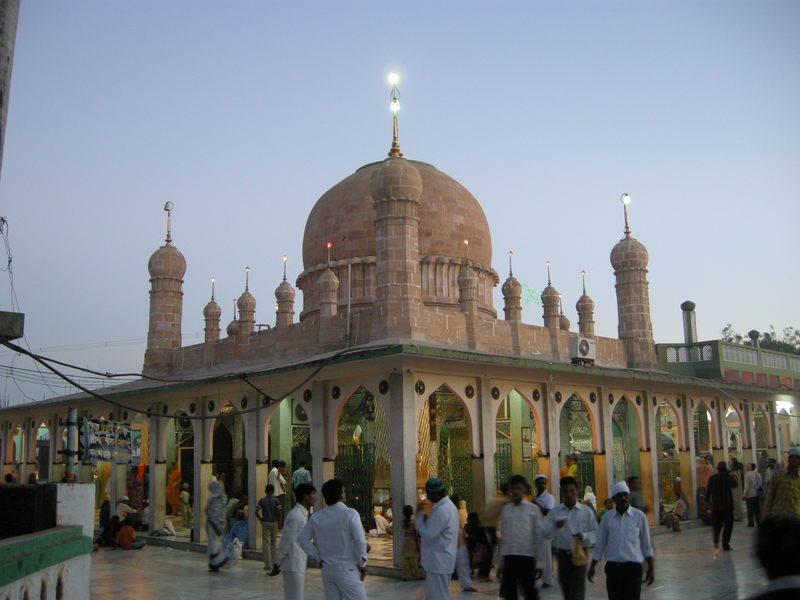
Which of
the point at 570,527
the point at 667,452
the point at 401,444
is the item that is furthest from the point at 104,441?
the point at 667,452

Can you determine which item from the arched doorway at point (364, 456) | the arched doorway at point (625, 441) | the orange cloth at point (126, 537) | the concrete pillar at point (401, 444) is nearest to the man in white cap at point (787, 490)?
the concrete pillar at point (401, 444)

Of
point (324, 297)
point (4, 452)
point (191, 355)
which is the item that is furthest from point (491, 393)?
point (4, 452)

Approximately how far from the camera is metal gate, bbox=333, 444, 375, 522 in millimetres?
16844

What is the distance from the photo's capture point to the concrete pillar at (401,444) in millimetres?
13141

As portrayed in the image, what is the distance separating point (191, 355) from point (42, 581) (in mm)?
15928

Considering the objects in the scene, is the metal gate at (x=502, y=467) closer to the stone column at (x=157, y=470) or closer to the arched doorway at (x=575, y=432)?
the arched doorway at (x=575, y=432)

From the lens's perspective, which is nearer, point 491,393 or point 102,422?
point 102,422

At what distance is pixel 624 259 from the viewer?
2162 cm

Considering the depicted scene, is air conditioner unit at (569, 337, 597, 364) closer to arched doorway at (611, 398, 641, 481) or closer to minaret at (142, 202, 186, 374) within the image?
arched doorway at (611, 398, 641, 481)

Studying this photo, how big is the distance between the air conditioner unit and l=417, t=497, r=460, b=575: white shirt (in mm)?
9692

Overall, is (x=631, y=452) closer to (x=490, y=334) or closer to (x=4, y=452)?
(x=490, y=334)

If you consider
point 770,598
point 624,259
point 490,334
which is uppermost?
point 624,259

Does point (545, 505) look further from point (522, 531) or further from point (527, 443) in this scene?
point (527, 443)

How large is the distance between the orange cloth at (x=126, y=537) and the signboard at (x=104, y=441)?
7917 mm
